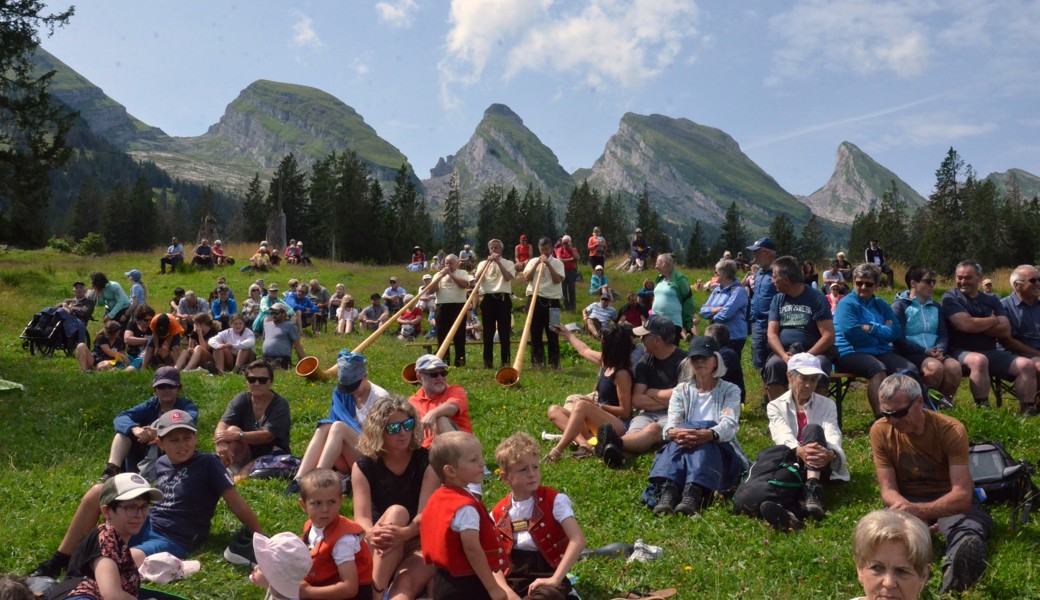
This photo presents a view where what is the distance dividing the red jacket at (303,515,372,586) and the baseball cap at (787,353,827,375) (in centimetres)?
368

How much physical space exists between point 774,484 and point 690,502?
65cm

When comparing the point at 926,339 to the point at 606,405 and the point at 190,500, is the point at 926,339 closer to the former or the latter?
the point at 606,405

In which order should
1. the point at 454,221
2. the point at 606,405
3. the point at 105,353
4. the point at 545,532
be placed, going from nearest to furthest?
the point at 545,532, the point at 606,405, the point at 105,353, the point at 454,221

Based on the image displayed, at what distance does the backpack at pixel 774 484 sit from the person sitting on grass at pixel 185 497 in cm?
361

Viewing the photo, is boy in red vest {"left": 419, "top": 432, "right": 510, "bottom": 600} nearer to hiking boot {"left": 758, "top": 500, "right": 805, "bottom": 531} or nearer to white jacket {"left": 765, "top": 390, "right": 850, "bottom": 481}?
hiking boot {"left": 758, "top": 500, "right": 805, "bottom": 531}

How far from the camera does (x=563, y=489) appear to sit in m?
7.05

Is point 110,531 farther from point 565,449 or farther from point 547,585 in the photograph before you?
point 565,449

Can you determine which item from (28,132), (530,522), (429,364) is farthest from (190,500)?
(28,132)

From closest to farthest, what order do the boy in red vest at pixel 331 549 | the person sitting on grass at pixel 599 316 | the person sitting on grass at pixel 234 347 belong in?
the boy in red vest at pixel 331 549, the person sitting on grass at pixel 234 347, the person sitting on grass at pixel 599 316

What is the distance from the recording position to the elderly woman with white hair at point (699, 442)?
6.41 metres

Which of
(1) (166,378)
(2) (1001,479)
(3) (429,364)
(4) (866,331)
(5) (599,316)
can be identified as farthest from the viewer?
(5) (599,316)

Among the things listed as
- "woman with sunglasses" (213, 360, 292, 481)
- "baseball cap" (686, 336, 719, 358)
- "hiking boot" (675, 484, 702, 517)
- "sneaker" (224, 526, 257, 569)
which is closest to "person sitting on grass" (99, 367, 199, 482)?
"woman with sunglasses" (213, 360, 292, 481)

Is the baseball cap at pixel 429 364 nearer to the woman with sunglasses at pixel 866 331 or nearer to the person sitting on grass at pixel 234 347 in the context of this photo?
the woman with sunglasses at pixel 866 331

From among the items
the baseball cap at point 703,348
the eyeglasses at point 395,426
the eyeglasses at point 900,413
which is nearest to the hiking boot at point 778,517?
the eyeglasses at point 900,413
